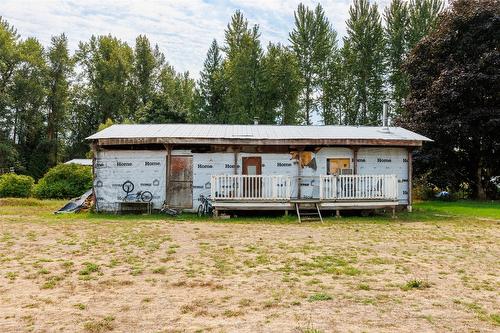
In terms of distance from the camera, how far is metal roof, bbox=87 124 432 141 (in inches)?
583

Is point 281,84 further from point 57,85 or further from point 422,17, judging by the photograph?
point 57,85

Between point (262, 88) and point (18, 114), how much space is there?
2300 cm

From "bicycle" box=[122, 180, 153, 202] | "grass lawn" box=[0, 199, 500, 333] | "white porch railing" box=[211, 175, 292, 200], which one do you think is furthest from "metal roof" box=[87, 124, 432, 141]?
"grass lawn" box=[0, 199, 500, 333]

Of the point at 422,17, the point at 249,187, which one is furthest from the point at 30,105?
the point at 422,17

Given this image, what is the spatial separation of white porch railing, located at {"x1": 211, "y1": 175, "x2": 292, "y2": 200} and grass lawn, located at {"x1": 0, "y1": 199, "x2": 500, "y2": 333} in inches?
A: 119

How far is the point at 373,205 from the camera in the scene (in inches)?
563

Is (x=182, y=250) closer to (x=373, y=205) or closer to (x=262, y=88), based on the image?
(x=373, y=205)

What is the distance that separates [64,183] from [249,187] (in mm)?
11818

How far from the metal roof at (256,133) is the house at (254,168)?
38 millimetres

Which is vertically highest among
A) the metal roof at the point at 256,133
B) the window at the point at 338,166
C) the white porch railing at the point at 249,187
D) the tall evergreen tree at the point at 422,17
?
the tall evergreen tree at the point at 422,17

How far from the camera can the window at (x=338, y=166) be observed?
51.2 feet

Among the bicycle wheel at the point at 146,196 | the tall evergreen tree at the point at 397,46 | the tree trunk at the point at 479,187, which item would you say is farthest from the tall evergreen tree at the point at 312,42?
the bicycle wheel at the point at 146,196

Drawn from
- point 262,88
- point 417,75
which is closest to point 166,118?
point 262,88

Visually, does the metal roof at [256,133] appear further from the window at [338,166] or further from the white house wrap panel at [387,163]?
the window at [338,166]
